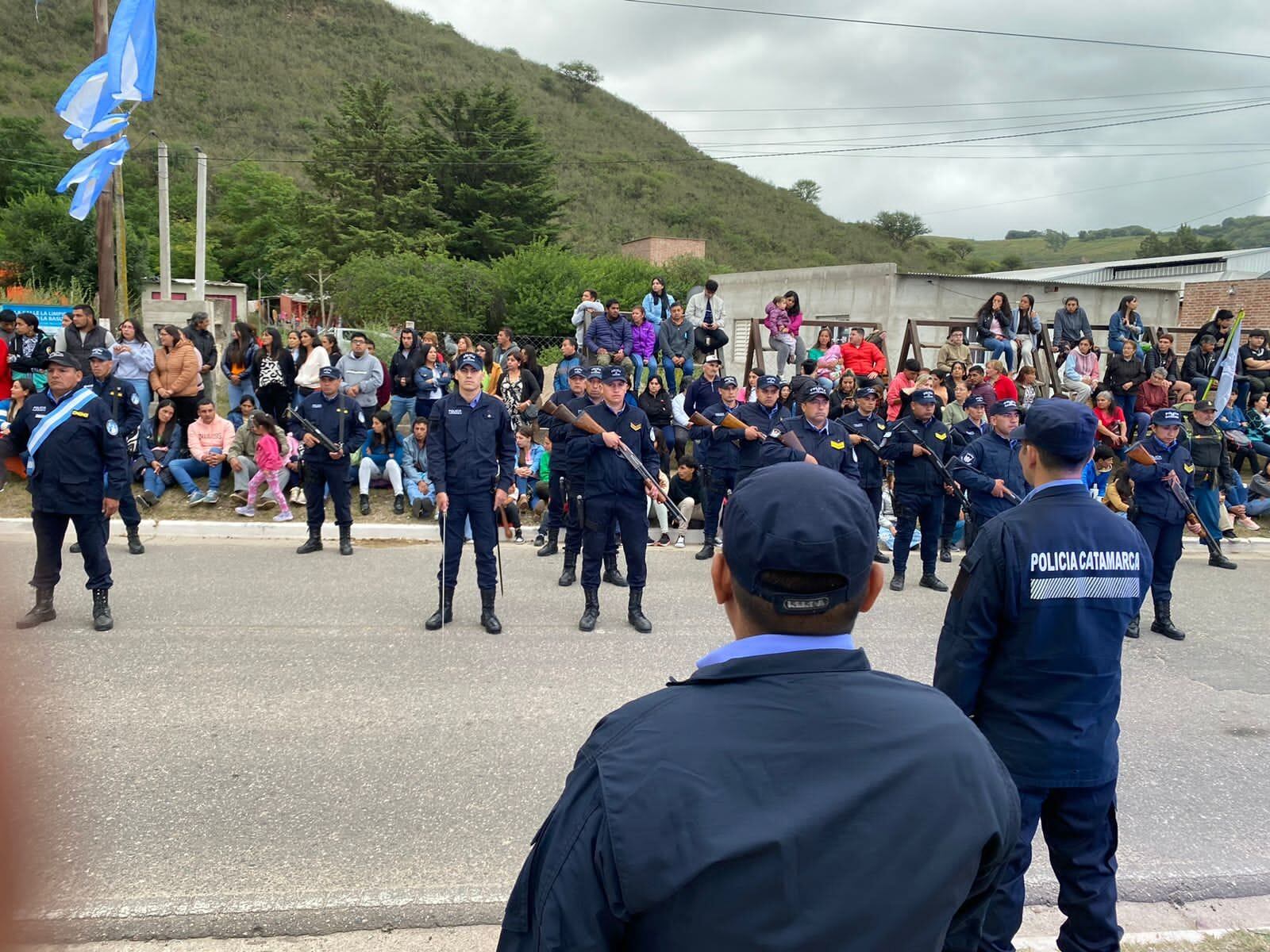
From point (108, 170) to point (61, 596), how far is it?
7.16 m

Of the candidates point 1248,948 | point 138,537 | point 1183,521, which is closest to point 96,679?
point 138,537

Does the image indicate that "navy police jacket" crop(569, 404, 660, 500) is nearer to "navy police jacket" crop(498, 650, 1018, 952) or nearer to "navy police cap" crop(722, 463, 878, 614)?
"navy police cap" crop(722, 463, 878, 614)

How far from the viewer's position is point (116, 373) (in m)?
11.8

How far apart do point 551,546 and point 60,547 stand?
4.84 m

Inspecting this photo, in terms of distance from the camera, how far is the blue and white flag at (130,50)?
462 inches

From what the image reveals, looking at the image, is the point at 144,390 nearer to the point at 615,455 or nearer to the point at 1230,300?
the point at 615,455

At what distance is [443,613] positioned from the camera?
7.38 metres

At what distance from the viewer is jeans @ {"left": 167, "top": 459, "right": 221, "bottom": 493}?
1126 centimetres

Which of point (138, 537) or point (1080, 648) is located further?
point (138, 537)

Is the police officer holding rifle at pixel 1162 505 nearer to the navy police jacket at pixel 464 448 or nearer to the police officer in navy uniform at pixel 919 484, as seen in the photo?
the police officer in navy uniform at pixel 919 484

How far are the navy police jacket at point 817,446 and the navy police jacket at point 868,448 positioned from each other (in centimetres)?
115

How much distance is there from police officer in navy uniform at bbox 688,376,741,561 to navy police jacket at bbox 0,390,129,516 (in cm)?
589

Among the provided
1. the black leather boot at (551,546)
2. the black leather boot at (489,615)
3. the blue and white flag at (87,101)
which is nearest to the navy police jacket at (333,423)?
the black leather boot at (551,546)

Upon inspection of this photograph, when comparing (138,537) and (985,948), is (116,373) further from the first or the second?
(985,948)
